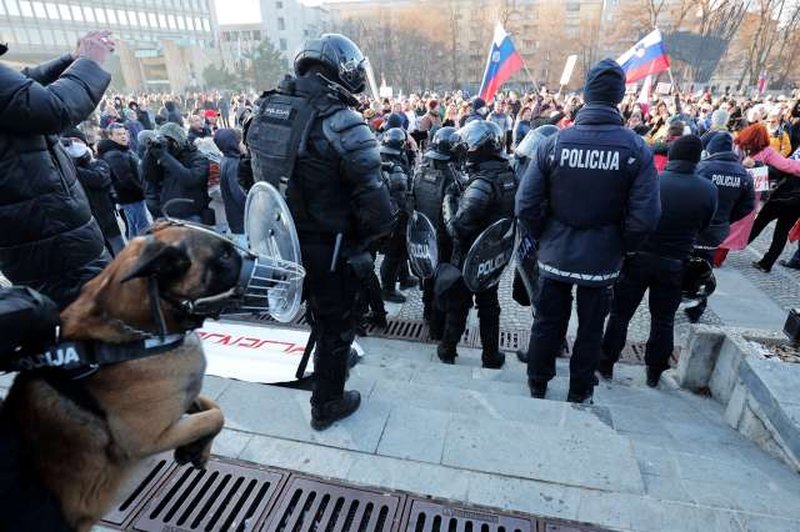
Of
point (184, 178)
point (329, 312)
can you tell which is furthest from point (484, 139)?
point (184, 178)

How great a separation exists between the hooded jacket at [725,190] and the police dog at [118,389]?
5003mm

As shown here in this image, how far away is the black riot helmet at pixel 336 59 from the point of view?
8.39ft

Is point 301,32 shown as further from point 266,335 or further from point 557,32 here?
point 266,335

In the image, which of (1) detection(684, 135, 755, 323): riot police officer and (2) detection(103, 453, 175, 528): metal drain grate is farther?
(1) detection(684, 135, 755, 323): riot police officer

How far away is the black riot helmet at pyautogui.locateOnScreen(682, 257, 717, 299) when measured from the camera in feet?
14.7

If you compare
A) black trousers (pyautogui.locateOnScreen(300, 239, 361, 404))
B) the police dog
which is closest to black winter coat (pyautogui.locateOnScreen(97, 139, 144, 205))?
black trousers (pyautogui.locateOnScreen(300, 239, 361, 404))

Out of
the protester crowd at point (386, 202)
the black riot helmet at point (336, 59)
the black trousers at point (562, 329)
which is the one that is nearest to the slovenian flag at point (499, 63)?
the protester crowd at point (386, 202)

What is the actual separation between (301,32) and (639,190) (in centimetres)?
8300

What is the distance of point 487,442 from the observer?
2.54 m

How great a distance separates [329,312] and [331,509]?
3.44 ft

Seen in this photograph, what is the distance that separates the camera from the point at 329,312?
272cm

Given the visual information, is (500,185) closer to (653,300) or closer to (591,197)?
(591,197)

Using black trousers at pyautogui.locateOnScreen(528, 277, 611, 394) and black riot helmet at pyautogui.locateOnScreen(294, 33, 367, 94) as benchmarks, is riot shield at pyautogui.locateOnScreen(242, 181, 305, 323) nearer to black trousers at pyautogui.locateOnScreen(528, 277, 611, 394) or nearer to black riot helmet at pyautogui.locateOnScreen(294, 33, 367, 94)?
black riot helmet at pyautogui.locateOnScreen(294, 33, 367, 94)

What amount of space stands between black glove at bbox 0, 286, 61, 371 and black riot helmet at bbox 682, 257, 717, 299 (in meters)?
4.82
